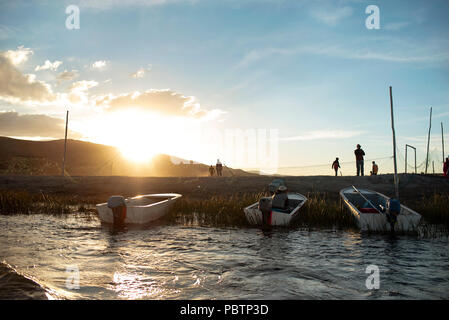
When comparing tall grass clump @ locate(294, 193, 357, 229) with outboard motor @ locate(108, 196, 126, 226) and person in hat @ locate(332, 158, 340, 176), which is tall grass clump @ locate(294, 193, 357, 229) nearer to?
outboard motor @ locate(108, 196, 126, 226)

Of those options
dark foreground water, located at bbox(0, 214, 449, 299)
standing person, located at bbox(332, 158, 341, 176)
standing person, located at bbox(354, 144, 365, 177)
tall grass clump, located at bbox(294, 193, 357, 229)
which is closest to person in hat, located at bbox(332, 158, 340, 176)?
standing person, located at bbox(332, 158, 341, 176)

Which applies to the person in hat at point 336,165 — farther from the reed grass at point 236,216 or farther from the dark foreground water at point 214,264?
the dark foreground water at point 214,264

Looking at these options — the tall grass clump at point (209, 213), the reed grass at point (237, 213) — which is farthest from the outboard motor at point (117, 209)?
the tall grass clump at point (209, 213)

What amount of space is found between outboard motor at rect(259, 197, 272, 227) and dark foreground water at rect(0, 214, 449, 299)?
1.71 ft

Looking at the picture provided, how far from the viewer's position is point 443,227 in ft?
39.5

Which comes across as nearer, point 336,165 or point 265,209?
point 265,209

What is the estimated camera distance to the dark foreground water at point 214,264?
5.76 metres

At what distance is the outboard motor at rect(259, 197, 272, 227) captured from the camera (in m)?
11.9

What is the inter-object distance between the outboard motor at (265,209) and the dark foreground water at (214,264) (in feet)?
1.71

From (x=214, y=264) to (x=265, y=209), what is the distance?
15.6ft

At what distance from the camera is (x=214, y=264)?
7.55 metres

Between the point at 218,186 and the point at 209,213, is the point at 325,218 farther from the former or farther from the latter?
the point at 218,186

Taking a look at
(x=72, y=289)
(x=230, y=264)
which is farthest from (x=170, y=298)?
(x=230, y=264)

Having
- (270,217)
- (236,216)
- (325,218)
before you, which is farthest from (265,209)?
(325,218)
